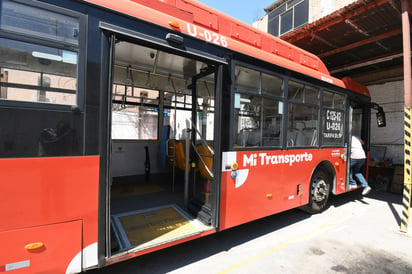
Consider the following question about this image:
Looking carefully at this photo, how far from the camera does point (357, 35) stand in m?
5.60

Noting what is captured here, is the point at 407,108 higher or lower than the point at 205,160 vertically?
higher

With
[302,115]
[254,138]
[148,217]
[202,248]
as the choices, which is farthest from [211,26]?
[202,248]

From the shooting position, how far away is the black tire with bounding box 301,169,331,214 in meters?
4.38

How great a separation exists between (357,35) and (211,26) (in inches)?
194

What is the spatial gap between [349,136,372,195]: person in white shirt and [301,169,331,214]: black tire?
3.66ft

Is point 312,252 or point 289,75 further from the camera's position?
point 289,75

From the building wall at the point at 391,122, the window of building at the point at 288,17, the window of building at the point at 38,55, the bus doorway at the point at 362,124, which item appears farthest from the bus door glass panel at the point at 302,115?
the window of building at the point at 288,17

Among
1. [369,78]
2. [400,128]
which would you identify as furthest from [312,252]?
[369,78]

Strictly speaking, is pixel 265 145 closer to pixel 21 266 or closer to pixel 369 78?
pixel 21 266

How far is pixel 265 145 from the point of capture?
336 cm

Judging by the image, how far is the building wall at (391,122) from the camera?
24.7 feet

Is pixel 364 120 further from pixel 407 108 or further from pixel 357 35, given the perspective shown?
pixel 357 35

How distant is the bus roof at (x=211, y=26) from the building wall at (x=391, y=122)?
5.82 m

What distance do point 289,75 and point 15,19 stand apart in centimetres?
346
